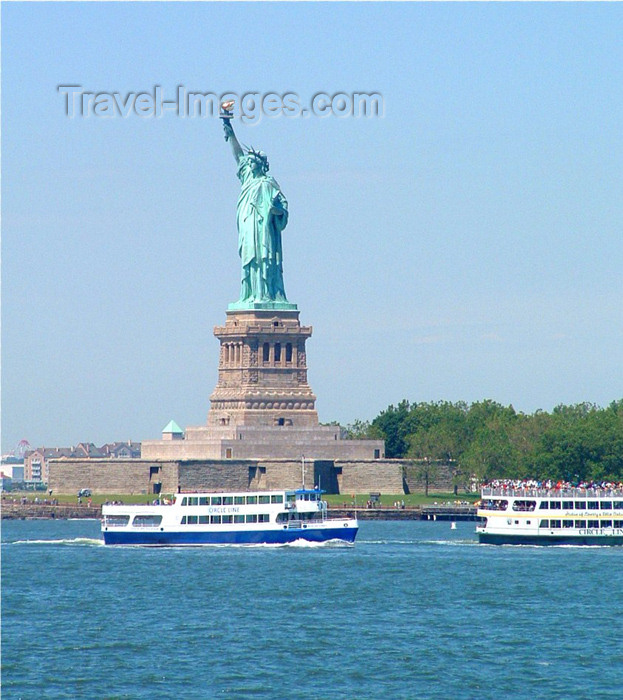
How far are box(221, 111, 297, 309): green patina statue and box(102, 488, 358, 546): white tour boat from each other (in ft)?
139

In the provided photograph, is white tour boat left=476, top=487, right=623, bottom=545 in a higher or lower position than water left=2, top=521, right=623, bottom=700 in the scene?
higher

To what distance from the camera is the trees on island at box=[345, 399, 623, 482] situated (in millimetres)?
133125

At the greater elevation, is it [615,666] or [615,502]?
[615,502]

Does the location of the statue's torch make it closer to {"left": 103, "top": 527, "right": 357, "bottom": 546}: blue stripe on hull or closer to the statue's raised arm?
the statue's raised arm

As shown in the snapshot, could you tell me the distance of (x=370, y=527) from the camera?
423 ft

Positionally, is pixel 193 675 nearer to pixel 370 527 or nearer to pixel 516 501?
pixel 516 501

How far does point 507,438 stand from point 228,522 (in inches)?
1871

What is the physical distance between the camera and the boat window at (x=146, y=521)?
10744 centimetres

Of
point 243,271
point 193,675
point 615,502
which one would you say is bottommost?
point 193,675

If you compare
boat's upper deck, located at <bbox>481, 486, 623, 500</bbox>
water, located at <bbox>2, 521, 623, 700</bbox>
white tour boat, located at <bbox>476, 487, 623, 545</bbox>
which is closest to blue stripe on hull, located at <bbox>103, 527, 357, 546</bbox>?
water, located at <bbox>2, 521, 623, 700</bbox>

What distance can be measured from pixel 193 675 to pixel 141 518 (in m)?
48.3

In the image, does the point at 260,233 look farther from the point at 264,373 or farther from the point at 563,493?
the point at 563,493

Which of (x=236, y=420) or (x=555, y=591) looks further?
(x=236, y=420)

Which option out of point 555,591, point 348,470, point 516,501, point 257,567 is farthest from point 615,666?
point 348,470
